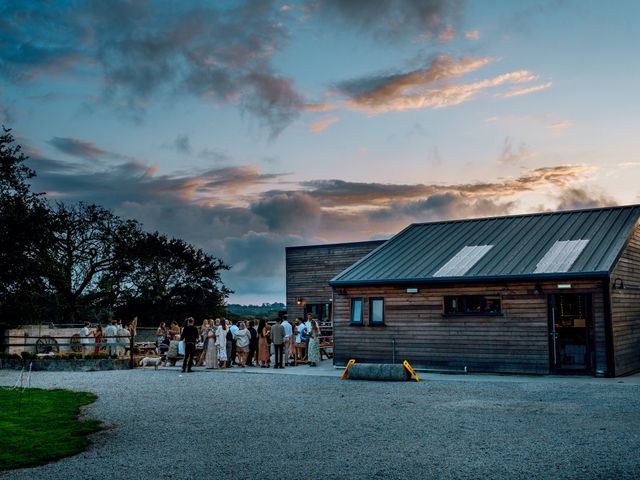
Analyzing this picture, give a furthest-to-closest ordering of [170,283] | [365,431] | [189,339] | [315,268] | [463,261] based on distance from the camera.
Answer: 1. [170,283]
2. [315,268]
3. [189,339]
4. [463,261]
5. [365,431]

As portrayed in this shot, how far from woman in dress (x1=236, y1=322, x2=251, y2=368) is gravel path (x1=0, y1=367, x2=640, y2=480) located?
6.57 m

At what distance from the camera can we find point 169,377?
2209 cm

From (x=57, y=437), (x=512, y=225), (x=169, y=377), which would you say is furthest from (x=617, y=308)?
(x=57, y=437)

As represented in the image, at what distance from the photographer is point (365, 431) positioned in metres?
11.3

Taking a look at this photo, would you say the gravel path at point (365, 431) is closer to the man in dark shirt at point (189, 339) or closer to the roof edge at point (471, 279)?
the roof edge at point (471, 279)

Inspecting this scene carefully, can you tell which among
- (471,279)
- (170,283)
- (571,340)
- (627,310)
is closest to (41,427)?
(471,279)

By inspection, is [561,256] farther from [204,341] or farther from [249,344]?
[204,341]

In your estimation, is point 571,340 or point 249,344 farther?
point 249,344

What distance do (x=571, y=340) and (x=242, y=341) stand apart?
11371mm

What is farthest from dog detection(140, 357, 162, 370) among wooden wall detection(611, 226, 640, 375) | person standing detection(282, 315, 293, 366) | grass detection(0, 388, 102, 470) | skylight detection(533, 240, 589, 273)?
wooden wall detection(611, 226, 640, 375)

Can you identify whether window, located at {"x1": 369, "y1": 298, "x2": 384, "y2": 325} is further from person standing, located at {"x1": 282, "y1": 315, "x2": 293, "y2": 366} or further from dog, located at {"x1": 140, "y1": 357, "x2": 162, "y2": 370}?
dog, located at {"x1": 140, "y1": 357, "x2": 162, "y2": 370}

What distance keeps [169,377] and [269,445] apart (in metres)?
12.7

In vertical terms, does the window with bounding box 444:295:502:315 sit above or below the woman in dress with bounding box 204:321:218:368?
above

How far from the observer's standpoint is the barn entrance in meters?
20.2
